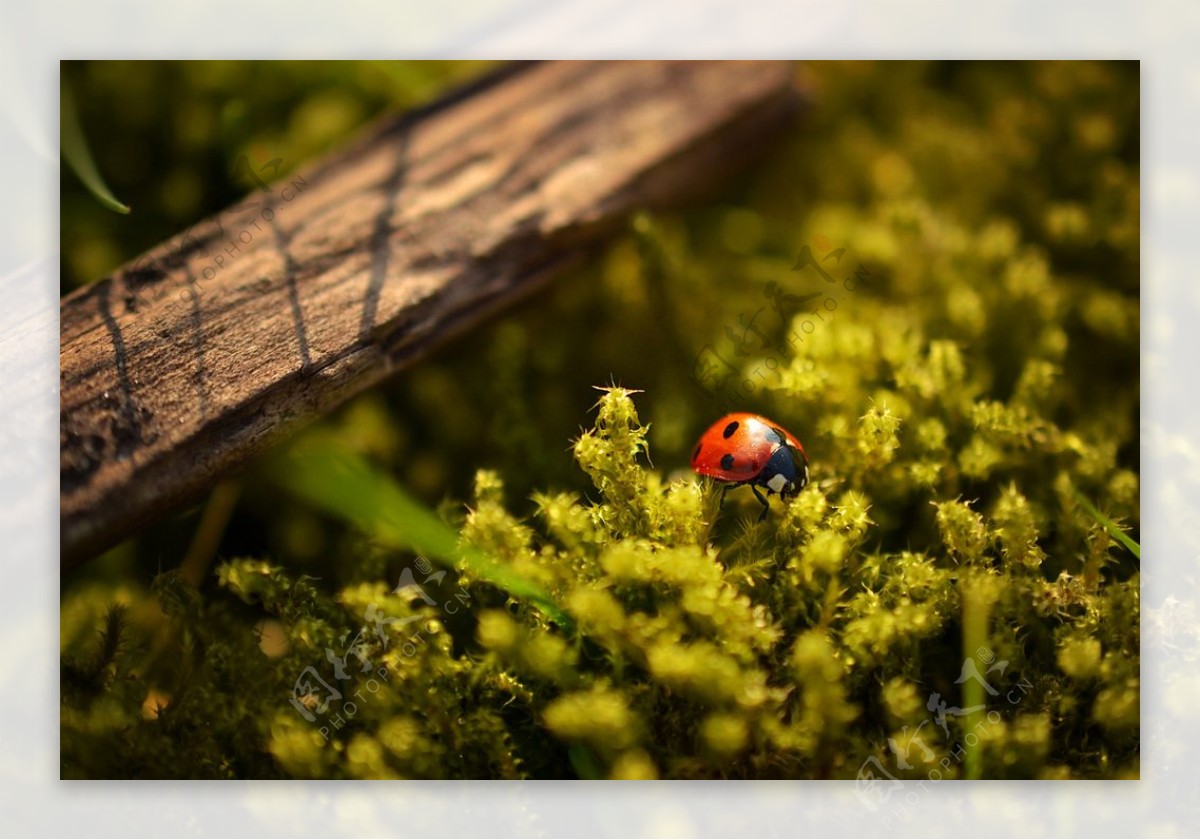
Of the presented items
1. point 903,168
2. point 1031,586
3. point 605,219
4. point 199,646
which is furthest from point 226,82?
point 1031,586

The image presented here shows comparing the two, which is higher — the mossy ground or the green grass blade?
the green grass blade

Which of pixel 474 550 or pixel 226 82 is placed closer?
pixel 474 550

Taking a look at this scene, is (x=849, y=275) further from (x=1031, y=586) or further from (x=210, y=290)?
(x=210, y=290)

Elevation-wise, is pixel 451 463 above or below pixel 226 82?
below

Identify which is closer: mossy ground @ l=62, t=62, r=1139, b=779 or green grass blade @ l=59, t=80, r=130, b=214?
mossy ground @ l=62, t=62, r=1139, b=779

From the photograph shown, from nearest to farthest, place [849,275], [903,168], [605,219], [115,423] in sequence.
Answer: [115,423] < [605,219] < [849,275] < [903,168]

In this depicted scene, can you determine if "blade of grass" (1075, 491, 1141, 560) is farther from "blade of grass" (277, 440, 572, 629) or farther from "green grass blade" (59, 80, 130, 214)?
"green grass blade" (59, 80, 130, 214)

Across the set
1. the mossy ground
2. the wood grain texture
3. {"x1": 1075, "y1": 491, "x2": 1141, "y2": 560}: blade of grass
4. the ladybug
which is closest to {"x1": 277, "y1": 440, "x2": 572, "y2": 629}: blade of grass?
the mossy ground
